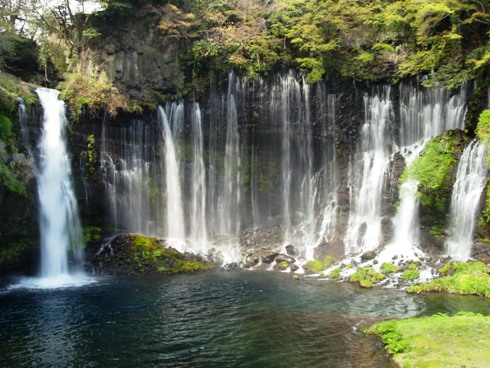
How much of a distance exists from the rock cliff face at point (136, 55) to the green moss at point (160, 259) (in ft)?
30.8

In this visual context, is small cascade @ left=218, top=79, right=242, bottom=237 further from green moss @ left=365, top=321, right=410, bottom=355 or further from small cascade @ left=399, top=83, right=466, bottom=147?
green moss @ left=365, top=321, right=410, bottom=355

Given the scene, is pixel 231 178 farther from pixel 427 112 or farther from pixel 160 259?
pixel 427 112

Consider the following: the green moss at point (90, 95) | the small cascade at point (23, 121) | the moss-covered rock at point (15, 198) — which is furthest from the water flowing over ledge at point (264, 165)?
the moss-covered rock at point (15, 198)

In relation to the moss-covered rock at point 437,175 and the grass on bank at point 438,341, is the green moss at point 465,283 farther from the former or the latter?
the grass on bank at point 438,341

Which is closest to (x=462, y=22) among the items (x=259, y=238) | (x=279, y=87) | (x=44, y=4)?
(x=279, y=87)

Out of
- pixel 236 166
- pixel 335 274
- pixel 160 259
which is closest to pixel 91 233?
pixel 160 259

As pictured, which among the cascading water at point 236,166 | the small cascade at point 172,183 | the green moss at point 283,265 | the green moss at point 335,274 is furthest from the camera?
the small cascade at point 172,183

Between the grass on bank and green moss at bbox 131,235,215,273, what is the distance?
39.6 feet

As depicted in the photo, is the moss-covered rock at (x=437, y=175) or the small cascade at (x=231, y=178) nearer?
the moss-covered rock at (x=437, y=175)

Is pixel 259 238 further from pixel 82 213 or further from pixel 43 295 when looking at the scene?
pixel 43 295

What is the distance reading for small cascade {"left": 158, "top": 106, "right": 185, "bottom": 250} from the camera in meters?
26.9

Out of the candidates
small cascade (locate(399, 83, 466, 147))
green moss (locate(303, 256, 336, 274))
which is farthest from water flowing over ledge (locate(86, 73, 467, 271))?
green moss (locate(303, 256, 336, 274))

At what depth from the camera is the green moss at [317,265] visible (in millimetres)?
21477

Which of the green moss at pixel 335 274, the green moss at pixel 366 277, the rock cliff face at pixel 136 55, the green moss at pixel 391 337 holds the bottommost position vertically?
the green moss at pixel 335 274
